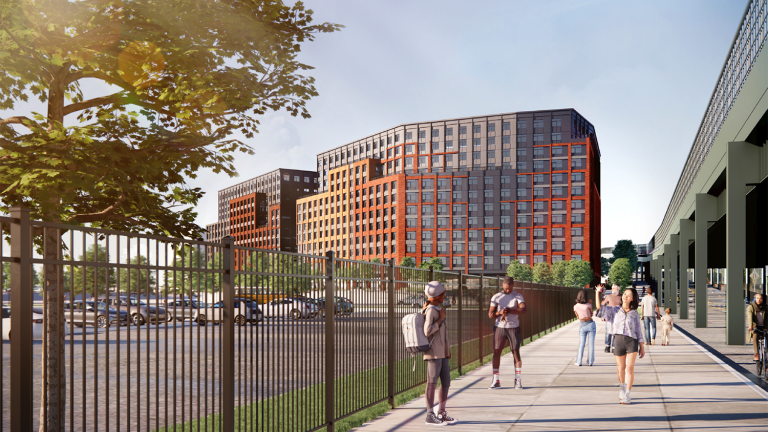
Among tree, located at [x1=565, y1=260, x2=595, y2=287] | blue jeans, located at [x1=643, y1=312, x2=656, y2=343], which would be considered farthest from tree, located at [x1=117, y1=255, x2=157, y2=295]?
tree, located at [x1=565, y1=260, x2=595, y2=287]

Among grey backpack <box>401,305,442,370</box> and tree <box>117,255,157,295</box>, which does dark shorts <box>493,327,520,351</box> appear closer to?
grey backpack <box>401,305,442,370</box>

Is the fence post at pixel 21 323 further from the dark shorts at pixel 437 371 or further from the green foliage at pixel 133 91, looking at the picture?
the dark shorts at pixel 437 371

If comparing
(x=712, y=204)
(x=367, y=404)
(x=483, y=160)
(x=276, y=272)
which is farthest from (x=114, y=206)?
(x=483, y=160)

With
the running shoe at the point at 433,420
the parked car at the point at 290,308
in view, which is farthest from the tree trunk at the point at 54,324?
the running shoe at the point at 433,420

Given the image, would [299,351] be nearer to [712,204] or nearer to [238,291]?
[238,291]

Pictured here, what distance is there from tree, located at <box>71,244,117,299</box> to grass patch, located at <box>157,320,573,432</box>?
5.63 ft

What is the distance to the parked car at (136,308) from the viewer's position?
4258mm

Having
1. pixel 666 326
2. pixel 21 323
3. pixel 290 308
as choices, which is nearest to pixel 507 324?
pixel 290 308

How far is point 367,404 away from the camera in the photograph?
352 inches

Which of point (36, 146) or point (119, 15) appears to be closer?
point (36, 146)

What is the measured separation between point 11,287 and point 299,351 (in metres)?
3.70

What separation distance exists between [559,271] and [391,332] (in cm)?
10391

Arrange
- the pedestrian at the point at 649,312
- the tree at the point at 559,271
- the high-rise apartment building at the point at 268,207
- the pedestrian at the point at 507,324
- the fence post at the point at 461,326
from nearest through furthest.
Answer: the pedestrian at the point at 507,324 → the fence post at the point at 461,326 → the pedestrian at the point at 649,312 → the tree at the point at 559,271 → the high-rise apartment building at the point at 268,207

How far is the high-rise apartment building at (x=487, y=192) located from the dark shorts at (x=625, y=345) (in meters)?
108
